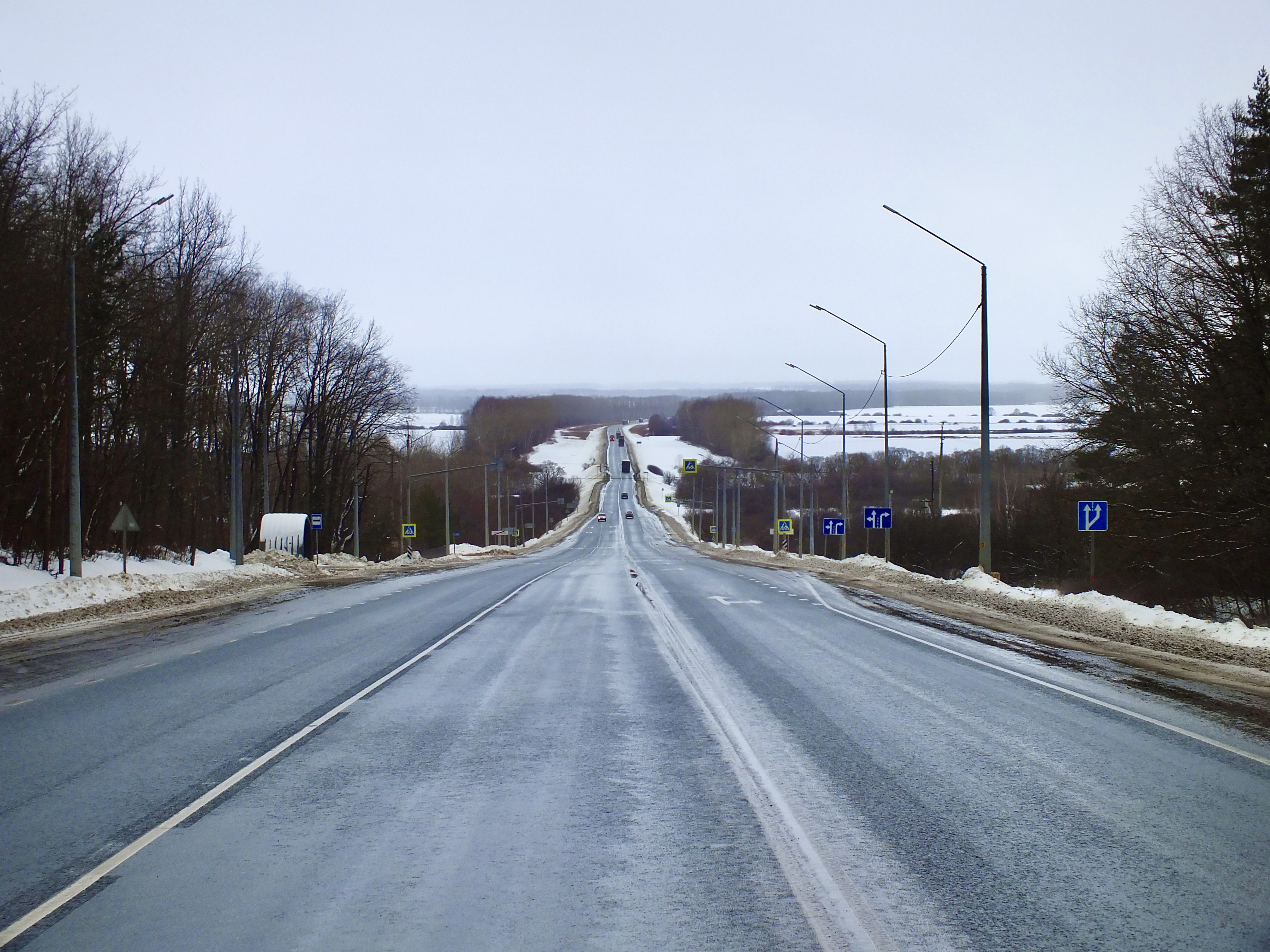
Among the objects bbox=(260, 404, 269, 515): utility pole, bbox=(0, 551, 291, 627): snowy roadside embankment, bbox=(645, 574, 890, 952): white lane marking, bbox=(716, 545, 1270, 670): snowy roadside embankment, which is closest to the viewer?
bbox=(645, 574, 890, 952): white lane marking

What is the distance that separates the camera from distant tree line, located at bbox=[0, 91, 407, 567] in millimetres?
28906

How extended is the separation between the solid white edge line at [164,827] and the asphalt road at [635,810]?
6 cm

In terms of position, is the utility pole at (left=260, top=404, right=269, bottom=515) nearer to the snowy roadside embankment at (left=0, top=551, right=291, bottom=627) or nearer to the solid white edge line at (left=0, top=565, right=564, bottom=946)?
the snowy roadside embankment at (left=0, top=551, right=291, bottom=627)

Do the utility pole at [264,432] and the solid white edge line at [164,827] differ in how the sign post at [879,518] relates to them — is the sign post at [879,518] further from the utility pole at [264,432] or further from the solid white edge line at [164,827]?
the utility pole at [264,432]

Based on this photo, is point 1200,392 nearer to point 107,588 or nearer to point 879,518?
point 879,518

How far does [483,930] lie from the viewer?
481cm

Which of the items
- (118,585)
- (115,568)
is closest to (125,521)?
(118,585)

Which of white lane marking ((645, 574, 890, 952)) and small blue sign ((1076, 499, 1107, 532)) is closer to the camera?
white lane marking ((645, 574, 890, 952))

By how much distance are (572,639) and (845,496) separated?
33.1m

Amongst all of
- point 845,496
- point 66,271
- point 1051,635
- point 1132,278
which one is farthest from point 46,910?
point 845,496

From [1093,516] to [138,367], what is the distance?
1344 inches

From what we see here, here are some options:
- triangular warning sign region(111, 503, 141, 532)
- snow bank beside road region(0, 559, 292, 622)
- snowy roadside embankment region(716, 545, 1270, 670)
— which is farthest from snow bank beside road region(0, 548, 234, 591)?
snowy roadside embankment region(716, 545, 1270, 670)

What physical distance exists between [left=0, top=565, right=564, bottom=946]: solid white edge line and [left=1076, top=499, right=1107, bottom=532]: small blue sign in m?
16.9

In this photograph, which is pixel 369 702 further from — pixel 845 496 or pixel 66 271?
pixel 845 496
